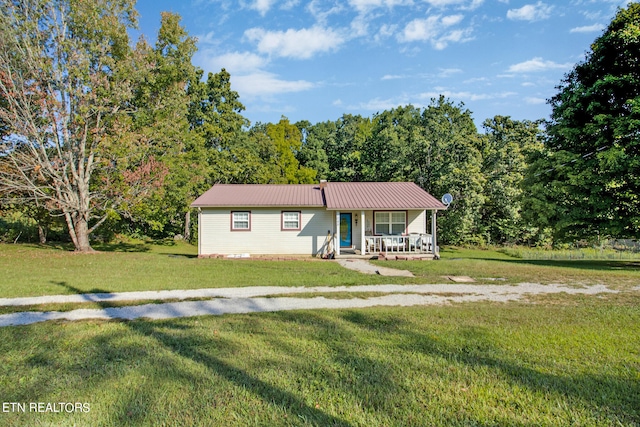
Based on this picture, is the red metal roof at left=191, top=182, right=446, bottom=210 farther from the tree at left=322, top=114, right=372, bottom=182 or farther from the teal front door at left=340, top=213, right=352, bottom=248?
the tree at left=322, top=114, right=372, bottom=182

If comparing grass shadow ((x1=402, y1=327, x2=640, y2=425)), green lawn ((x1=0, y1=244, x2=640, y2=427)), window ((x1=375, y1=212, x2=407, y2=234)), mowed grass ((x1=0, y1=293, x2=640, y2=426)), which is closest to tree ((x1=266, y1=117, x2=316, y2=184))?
window ((x1=375, y1=212, x2=407, y2=234))

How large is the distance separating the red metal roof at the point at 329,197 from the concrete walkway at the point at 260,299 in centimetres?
837

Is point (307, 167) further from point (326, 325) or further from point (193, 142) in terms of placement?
point (326, 325)

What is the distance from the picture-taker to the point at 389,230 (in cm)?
1873

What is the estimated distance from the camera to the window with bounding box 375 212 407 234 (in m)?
18.8

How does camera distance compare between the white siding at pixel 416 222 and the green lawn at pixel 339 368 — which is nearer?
the green lawn at pixel 339 368

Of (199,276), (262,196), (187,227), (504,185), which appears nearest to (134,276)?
(199,276)

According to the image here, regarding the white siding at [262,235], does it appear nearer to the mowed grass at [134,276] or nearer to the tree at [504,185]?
the mowed grass at [134,276]

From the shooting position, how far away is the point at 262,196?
19.0 m

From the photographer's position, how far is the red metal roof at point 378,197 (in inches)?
686

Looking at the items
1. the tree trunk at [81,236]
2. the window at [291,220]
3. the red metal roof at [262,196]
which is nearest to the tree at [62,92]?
the tree trunk at [81,236]

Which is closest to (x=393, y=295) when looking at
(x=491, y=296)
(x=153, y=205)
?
(x=491, y=296)

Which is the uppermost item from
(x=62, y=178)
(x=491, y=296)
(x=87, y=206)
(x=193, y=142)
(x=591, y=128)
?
(x=193, y=142)

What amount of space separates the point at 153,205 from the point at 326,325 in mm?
16264
